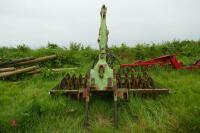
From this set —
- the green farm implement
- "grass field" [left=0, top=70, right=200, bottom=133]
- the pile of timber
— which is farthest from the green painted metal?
the pile of timber

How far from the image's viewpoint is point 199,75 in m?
8.69

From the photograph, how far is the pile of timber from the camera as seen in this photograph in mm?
9086

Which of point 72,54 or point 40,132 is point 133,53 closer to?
point 72,54

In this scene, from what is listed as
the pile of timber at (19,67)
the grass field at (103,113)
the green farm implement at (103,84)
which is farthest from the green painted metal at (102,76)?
the pile of timber at (19,67)

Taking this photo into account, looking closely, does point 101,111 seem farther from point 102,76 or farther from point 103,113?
point 102,76

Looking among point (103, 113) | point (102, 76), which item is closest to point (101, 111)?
point (103, 113)

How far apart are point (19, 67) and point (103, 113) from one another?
4.83 m

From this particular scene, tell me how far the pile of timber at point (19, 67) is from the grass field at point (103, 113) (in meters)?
1.98

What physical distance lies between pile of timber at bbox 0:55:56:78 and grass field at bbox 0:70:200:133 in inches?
78.0

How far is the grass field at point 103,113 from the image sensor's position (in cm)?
528

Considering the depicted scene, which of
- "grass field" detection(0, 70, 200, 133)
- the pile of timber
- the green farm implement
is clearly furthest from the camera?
the pile of timber

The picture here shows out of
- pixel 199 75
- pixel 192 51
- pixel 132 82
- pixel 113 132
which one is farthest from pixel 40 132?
pixel 192 51

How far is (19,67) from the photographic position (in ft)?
32.9

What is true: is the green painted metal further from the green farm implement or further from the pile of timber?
the pile of timber
